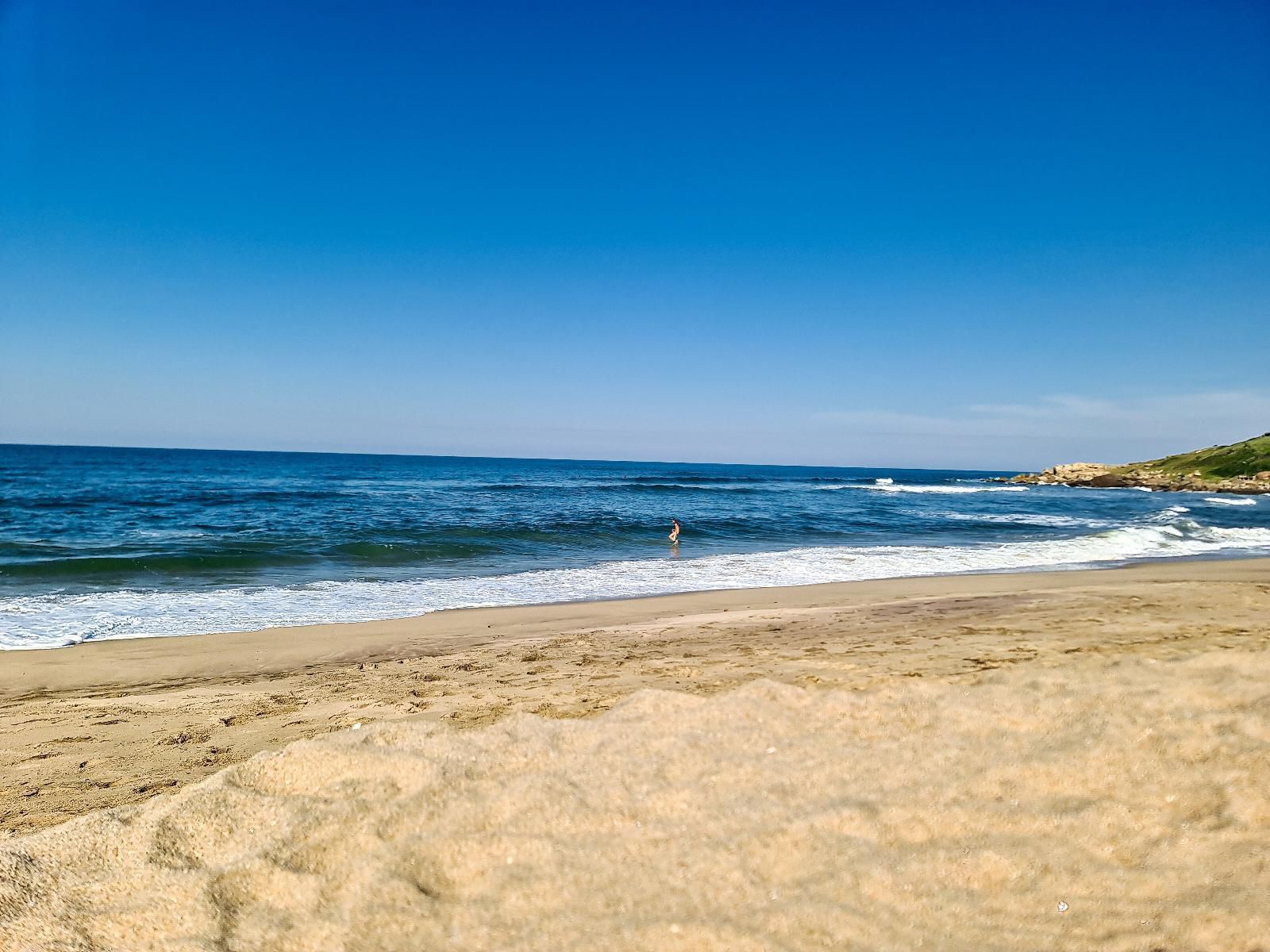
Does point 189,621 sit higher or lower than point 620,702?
lower

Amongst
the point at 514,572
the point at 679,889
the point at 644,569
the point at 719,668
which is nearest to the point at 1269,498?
the point at 644,569

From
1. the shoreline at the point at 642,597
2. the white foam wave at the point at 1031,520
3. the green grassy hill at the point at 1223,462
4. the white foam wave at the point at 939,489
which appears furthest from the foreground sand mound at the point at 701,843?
the green grassy hill at the point at 1223,462

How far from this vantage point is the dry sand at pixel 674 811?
2.73m

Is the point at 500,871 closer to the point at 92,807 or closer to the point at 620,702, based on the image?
the point at 620,702

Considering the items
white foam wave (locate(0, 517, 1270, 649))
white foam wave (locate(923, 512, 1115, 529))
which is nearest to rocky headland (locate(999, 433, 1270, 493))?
white foam wave (locate(923, 512, 1115, 529))

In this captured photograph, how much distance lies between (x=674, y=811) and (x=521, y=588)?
10524mm

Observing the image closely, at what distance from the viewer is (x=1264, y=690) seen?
15.8 ft

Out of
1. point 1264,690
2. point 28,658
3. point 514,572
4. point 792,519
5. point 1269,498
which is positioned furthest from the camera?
point 1269,498

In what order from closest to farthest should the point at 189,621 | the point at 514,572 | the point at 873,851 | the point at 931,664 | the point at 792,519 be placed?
the point at 873,851, the point at 931,664, the point at 189,621, the point at 514,572, the point at 792,519

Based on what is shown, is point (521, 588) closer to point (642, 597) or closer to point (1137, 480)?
point (642, 597)

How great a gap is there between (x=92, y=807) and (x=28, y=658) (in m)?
5.71

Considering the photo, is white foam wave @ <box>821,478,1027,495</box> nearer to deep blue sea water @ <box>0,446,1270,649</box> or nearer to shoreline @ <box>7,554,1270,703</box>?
deep blue sea water @ <box>0,446,1270,649</box>

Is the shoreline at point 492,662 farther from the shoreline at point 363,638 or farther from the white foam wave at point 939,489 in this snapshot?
the white foam wave at point 939,489

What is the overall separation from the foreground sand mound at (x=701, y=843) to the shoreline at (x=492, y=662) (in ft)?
3.90
